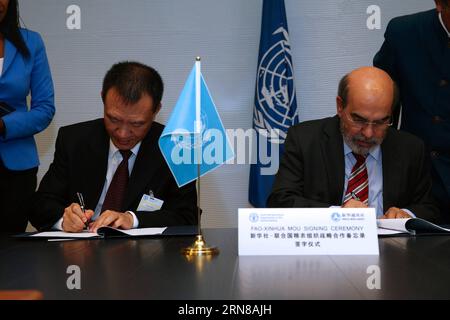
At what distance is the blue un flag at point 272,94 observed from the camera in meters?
4.22

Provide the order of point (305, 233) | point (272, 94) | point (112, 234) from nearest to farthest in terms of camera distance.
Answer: point (305, 233) < point (112, 234) < point (272, 94)

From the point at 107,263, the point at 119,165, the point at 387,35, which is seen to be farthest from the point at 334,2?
the point at 107,263

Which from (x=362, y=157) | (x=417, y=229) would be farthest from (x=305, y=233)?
(x=362, y=157)

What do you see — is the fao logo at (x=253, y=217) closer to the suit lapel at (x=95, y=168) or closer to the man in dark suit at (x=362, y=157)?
the man in dark suit at (x=362, y=157)

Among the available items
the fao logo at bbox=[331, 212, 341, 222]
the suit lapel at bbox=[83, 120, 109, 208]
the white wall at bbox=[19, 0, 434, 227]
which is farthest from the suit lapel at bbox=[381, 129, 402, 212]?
the white wall at bbox=[19, 0, 434, 227]

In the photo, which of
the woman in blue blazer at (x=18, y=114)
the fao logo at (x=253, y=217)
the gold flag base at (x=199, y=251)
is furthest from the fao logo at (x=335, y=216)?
the woman in blue blazer at (x=18, y=114)

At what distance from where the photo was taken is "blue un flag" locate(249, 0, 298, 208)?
4.22 m

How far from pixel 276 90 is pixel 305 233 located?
267 cm

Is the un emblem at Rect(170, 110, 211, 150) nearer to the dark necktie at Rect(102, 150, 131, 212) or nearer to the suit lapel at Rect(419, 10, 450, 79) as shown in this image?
the dark necktie at Rect(102, 150, 131, 212)

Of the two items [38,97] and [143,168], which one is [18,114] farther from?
[143,168]

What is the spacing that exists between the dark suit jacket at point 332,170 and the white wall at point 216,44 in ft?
5.76

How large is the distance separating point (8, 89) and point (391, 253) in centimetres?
189

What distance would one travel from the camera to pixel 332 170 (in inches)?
104

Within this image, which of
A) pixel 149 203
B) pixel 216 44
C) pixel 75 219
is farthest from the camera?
pixel 216 44
